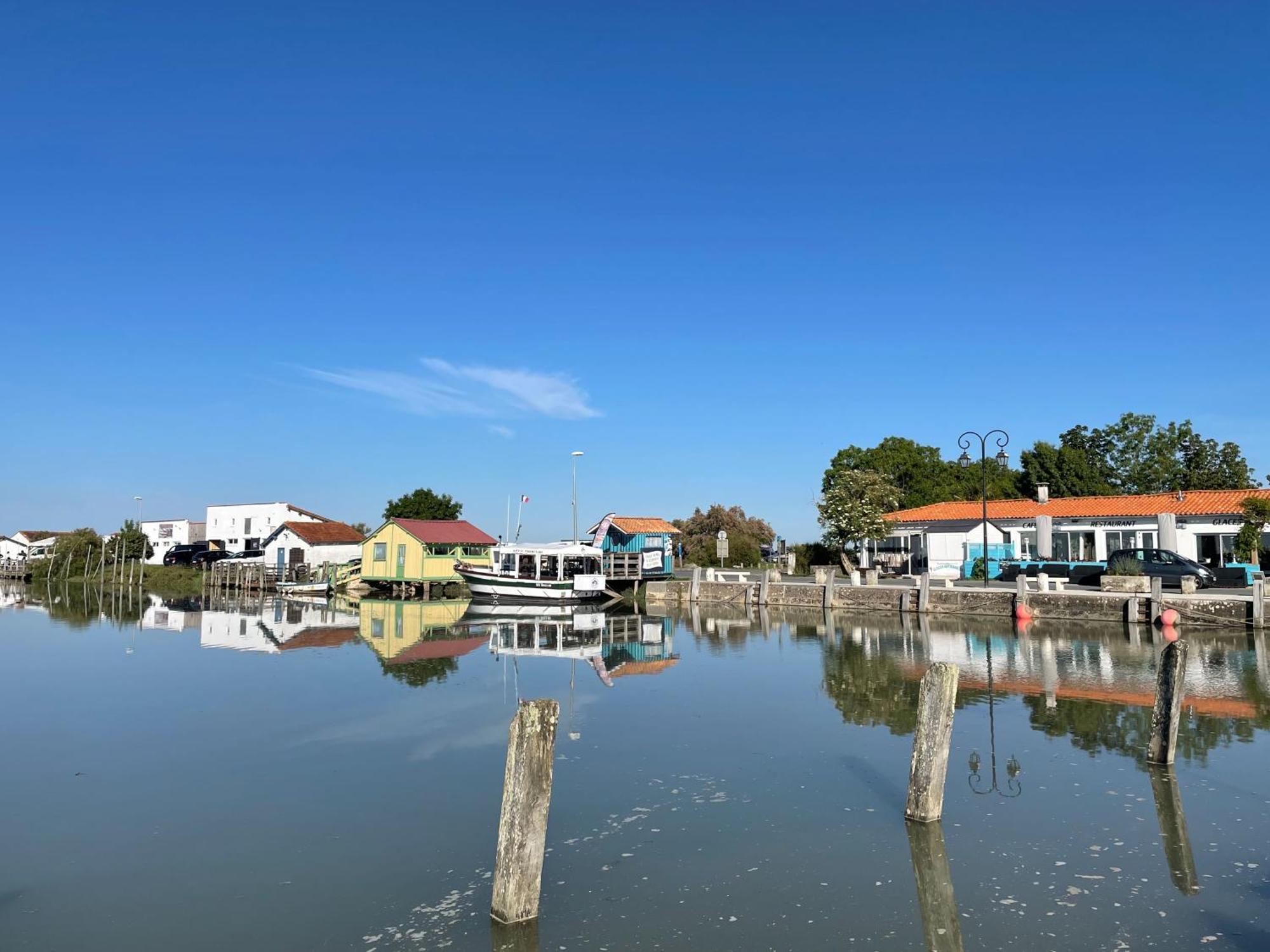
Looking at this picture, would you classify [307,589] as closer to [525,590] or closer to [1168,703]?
[525,590]

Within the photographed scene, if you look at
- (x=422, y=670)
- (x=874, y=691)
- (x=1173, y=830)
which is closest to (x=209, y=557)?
(x=422, y=670)

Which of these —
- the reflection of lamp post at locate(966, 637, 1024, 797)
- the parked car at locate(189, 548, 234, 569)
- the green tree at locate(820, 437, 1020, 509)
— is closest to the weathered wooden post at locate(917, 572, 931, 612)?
the reflection of lamp post at locate(966, 637, 1024, 797)

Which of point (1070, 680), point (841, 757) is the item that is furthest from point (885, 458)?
point (841, 757)

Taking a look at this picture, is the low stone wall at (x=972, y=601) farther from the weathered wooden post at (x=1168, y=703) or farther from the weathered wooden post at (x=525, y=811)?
the weathered wooden post at (x=525, y=811)

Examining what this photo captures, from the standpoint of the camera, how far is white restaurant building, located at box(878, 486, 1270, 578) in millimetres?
41219

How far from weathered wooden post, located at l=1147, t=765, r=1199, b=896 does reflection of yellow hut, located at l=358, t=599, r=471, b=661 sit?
2058 cm

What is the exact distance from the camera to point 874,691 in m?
20.1

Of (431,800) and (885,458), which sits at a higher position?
(885,458)

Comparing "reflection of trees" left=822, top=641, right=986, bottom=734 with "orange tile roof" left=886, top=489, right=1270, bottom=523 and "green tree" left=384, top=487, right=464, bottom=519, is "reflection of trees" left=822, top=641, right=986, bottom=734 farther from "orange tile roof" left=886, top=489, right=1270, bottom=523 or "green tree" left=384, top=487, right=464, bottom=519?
"green tree" left=384, top=487, right=464, bottom=519

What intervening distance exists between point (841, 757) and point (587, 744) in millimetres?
4322

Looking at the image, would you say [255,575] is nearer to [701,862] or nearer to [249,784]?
[249,784]

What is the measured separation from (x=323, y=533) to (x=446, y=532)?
1956 centimetres

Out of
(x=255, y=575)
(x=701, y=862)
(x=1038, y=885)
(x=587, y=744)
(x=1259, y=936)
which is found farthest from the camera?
(x=255, y=575)

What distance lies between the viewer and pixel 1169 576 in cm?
3334
